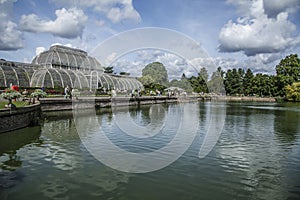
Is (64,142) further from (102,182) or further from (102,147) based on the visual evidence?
(102,182)

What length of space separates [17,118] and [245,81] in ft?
355

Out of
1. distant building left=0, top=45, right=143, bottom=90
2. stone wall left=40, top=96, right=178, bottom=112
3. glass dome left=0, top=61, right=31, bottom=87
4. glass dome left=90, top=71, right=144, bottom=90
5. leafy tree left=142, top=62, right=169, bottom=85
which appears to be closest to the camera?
stone wall left=40, top=96, right=178, bottom=112

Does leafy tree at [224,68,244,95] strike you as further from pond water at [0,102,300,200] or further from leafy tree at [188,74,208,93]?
pond water at [0,102,300,200]

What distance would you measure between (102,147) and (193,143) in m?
5.25

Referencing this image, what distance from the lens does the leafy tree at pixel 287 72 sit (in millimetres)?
83750

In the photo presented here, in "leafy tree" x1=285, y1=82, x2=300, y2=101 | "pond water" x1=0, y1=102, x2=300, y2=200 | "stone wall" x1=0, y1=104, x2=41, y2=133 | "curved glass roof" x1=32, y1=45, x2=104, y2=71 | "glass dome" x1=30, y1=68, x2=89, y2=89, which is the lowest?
"pond water" x1=0, y1=102, x2=300, y2=200

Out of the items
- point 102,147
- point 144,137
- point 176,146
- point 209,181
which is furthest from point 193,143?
point 209,181

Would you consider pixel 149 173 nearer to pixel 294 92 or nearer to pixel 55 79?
pixel 55 79

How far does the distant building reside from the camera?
47.1 metres

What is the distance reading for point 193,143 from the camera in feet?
48.7

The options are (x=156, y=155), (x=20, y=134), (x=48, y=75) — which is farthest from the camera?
(x=48, y=75)

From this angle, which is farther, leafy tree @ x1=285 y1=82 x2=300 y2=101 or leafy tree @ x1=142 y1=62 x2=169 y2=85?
leafy tree @ x1=142 y1=62 x2=169 y2=85

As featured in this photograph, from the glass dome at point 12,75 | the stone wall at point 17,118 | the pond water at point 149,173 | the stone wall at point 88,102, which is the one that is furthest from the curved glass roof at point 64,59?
the pond water at point 149,173

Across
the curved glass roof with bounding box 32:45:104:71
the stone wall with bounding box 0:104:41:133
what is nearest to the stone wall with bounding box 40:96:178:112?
the stone wall with bounding box 0:104:41:133
